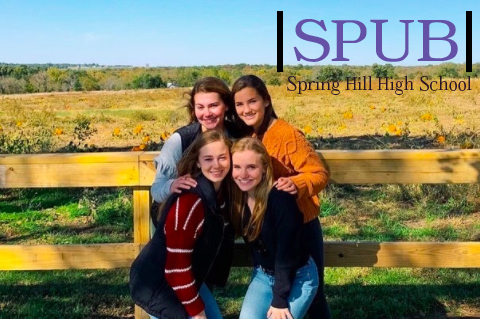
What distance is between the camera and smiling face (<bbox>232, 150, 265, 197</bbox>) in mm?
2773

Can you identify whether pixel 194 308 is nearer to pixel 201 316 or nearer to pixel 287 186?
pixel 201 316

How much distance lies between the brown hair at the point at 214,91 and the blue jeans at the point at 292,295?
2.74 feet

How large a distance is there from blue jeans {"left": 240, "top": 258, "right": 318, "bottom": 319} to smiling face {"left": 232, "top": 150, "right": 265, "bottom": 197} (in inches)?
18.4

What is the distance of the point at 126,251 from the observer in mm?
3367

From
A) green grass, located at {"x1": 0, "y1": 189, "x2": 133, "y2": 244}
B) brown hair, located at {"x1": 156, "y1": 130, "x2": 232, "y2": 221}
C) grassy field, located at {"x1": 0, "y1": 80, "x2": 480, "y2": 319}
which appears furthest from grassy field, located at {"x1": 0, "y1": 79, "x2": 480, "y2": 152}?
brown hair, located at {"x1": 156, "y1": 130, "x2": 232, "y2": 221}

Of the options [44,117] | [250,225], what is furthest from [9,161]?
[44,117]

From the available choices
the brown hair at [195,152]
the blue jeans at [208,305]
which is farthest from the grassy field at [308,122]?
the blue jeans at [208,305]

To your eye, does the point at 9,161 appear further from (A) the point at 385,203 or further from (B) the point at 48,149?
(B) the point at 48,149

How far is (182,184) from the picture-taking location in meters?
2.72

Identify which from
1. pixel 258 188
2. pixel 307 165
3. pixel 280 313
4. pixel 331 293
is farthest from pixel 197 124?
pixel 331 293

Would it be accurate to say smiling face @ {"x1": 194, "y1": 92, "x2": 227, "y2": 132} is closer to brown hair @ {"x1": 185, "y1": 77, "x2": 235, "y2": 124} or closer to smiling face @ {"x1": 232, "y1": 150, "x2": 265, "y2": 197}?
brown hair @ {"x1": 185, "y1": 77, "x2": 235, "y2": 124}

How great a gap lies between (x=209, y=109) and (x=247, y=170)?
0.38 meters

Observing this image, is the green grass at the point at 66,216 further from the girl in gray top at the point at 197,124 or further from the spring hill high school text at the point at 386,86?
the spring hill high school text at the point at 386,86

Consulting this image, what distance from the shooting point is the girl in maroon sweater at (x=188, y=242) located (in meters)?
2.69
